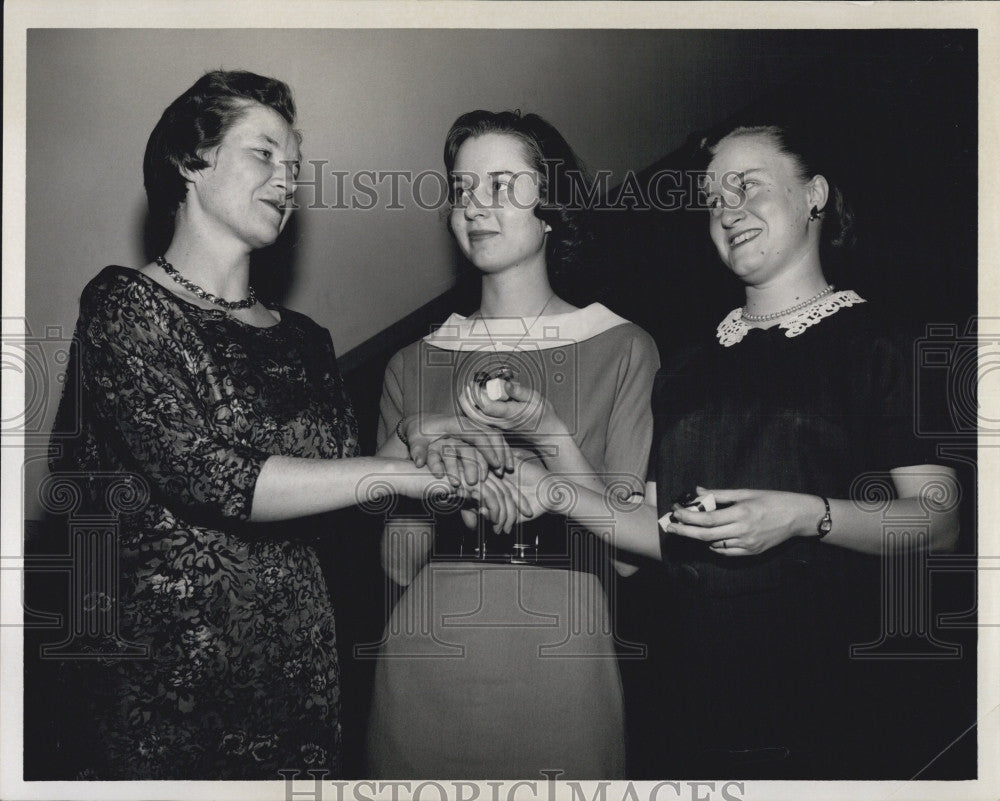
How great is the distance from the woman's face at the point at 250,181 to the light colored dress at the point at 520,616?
1.31 ft

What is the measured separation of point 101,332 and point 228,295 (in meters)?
0.27

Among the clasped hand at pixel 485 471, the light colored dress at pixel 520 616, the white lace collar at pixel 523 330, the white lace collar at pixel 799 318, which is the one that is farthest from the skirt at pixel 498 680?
the white lace collar at pixel 799 318

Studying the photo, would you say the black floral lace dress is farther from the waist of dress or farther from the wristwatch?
the wristwatch

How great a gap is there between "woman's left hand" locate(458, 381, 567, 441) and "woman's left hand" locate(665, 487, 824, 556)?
342mm

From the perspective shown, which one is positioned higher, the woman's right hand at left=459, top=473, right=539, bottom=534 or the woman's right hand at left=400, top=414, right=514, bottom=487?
the woman's right hand at left=400, top=414, right=514, bottom=487

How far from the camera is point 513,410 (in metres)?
2.07

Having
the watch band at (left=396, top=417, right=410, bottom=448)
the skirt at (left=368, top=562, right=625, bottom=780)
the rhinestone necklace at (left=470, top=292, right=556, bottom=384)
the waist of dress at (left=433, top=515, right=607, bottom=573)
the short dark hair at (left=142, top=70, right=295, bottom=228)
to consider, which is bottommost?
the skirt at (left=368, top=562, right=625, bottom=780)

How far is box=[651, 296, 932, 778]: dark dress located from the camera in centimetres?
207

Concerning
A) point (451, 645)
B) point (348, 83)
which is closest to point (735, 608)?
point (451, 645)

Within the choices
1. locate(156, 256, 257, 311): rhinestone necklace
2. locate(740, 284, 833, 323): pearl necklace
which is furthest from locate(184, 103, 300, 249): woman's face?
locate(740, 284, 833, 323): pearl necklace

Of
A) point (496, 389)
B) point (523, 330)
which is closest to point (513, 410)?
point (496, 389)

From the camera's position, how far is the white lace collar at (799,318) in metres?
2.07

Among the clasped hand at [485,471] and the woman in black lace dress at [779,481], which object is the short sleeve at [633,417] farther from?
the clasped hand at [485,471]

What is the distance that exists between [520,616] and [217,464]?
0.70 meters
